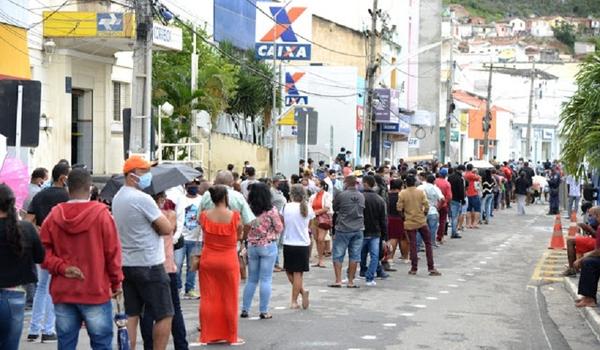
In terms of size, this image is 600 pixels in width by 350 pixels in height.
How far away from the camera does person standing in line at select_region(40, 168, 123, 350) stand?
9.41 meters

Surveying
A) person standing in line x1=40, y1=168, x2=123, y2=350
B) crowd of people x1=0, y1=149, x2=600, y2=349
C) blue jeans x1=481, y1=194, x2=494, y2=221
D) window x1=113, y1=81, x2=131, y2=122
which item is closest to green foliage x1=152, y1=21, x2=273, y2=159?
window x1=113, y1=81, x2=131, y2=122

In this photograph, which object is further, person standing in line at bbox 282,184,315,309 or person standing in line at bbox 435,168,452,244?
person standing in line at bbox 435,168,452,244

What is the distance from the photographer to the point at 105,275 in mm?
9516

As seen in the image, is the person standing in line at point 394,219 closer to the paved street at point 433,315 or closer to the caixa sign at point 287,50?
the paved street at point 433,315

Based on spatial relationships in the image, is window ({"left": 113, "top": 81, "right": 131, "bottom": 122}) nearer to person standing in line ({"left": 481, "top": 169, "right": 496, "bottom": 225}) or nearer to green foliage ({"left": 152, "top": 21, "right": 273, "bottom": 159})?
green foliage ({"left": 152, "top": 21, "right": 273, "bottom": 159})

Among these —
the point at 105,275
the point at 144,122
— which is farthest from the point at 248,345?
the point at 144,122

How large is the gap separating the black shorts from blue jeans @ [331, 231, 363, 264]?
26.6 ft

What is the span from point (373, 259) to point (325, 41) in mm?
39108

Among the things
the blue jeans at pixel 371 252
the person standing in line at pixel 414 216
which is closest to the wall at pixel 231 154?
the person standing in line at pixel 414 216

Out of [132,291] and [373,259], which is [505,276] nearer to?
[373,259]

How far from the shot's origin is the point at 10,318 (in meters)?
9.18

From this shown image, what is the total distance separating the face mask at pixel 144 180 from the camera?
10742 millimetres

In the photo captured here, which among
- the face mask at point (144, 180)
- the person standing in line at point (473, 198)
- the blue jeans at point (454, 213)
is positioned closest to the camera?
the face mask at point (144, 180)

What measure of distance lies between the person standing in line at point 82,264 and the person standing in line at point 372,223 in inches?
403
